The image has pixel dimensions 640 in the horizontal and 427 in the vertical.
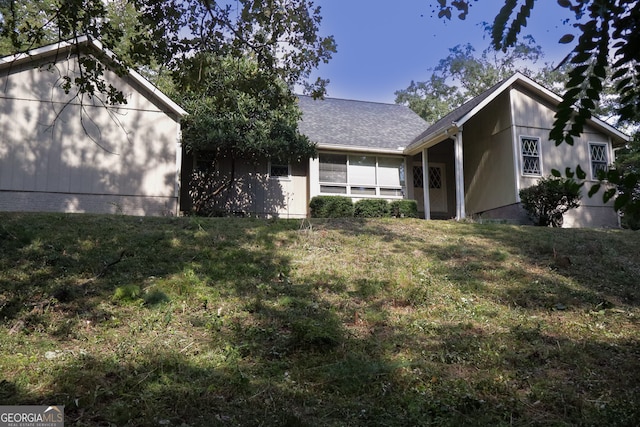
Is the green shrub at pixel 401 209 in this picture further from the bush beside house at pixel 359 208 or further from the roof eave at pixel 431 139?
the roof eave at pixel 431 139

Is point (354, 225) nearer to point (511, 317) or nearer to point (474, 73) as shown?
point (511, 317)

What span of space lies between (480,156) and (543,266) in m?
9.54

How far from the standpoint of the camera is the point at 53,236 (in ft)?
26.3

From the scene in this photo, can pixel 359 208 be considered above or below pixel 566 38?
above

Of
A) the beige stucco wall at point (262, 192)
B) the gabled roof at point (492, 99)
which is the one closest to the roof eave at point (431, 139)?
the gabled roof at point (492, 99)

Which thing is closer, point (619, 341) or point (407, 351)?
point (407, 351)

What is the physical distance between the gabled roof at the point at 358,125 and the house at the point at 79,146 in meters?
5.11

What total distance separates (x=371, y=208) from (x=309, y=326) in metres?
11.0

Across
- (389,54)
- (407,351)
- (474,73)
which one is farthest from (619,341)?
(474,73)

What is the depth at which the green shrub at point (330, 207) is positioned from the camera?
1530 centimetres

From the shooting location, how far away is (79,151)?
13.1 metres

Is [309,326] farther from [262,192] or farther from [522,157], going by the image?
[522,157]

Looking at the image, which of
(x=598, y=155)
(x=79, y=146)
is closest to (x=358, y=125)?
(x=598, y=155)

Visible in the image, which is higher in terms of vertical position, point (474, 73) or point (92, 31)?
point (474, 73)
